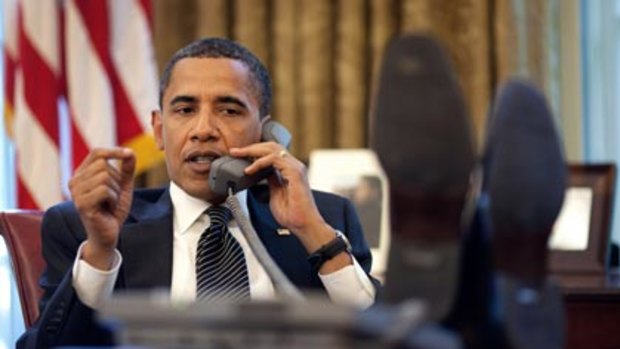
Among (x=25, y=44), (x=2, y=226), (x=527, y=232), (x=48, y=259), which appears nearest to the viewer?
(x=527, y=232)

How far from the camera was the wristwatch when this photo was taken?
7.31 ft

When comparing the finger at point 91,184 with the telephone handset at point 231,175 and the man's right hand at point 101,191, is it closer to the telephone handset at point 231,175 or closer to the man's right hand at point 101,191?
the man's right hand at point 101,191

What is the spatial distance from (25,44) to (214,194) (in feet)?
5.19

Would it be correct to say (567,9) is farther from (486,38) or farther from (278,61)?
(278,61)

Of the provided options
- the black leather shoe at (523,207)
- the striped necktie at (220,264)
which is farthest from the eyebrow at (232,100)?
the black leather shoe at (523,207)

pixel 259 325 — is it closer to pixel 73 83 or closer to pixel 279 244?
pixel 279 244

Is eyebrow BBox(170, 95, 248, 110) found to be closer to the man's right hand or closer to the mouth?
the mouth

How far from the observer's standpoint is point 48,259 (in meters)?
2.32

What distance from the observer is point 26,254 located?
8.20 ft

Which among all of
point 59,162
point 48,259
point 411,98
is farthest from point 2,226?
point 411,98

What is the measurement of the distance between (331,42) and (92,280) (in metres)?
2.19

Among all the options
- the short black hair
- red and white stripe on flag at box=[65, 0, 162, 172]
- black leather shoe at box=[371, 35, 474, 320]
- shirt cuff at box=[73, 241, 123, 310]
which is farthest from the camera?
red and white stripe on flag at box=[65, 0, 162, 172]

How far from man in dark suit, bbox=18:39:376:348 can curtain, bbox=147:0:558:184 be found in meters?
1.52

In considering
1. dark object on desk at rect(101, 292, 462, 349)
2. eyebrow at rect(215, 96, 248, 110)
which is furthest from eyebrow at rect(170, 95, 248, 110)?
dark object on desk at rect(101, 292, 462, 349)
